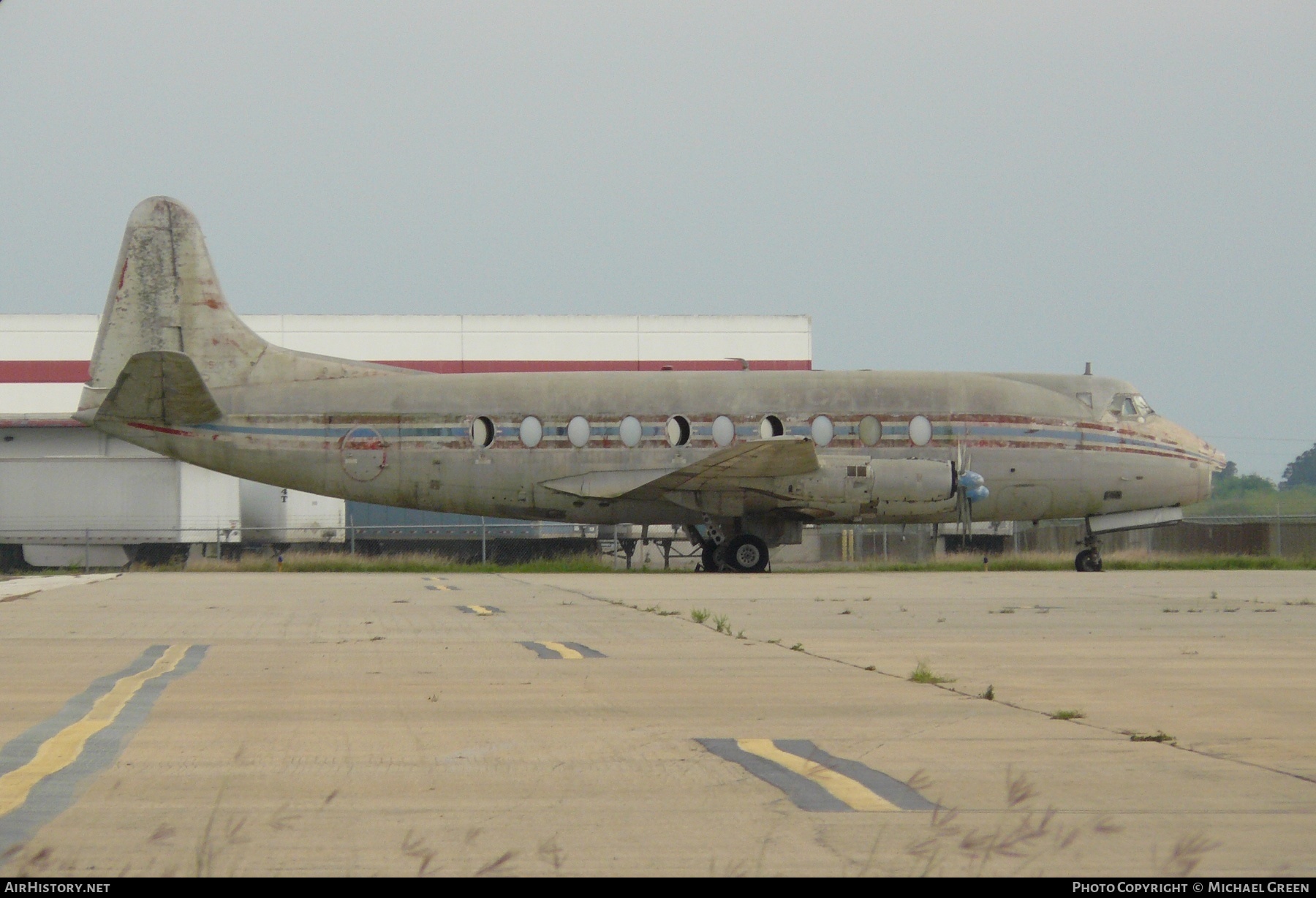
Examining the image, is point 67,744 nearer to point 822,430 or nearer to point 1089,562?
point 822,430

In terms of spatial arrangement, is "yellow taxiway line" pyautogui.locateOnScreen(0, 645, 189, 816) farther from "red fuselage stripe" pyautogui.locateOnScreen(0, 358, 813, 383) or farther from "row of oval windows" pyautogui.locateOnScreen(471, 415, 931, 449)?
"red fuselage stripe" pyautogui.locateOnScreen(0, 358, 813, 383)

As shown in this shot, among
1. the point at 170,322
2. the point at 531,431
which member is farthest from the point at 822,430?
the point at 170,322

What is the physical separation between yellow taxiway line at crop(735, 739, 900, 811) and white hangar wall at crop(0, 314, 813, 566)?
3560 centimetres

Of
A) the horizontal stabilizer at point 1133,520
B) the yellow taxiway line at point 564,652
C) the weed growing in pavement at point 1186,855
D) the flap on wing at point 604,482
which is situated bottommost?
the yellow taxiway line at point 564,652

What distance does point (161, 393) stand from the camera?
2931 cm

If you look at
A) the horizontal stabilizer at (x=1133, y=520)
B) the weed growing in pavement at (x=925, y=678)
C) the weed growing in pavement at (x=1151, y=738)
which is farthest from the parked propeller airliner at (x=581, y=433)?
the weed growing in pavement at (x=1151, y=738)

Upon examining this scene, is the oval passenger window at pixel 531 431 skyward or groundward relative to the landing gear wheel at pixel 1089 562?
skyward

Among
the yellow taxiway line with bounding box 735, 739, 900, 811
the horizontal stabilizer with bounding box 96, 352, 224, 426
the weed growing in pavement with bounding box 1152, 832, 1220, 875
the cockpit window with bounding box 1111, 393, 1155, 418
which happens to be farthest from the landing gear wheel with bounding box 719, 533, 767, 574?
the weed growing in pavement with bounding box 1152, 832, 1220, 875

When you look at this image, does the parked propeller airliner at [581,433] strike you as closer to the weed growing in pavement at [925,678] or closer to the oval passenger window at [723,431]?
the oval passenger window at [723,431]

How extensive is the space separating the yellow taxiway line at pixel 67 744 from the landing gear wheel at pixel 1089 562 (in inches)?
998

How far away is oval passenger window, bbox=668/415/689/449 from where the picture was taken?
30.8 metres

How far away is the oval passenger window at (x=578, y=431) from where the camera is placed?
3067 cm

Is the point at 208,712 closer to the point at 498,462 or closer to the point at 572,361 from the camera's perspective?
the point at 498,462

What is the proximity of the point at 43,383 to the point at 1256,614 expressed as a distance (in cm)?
5001
